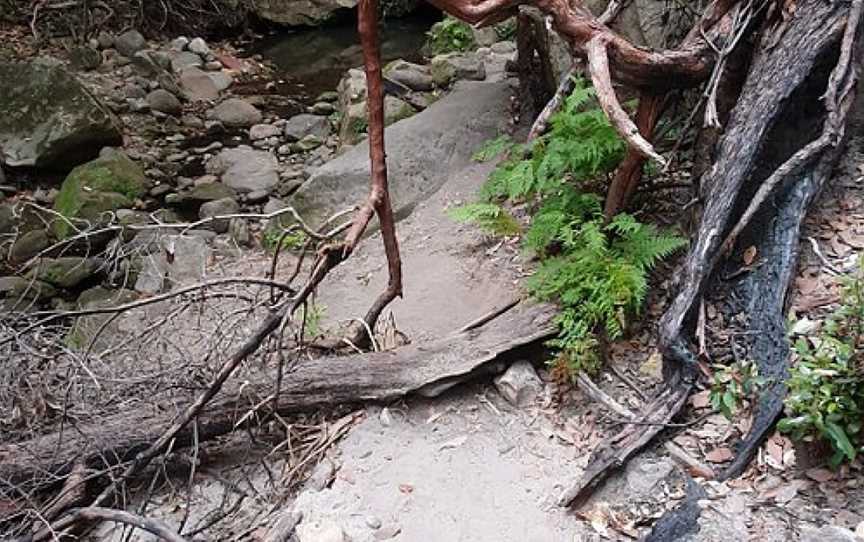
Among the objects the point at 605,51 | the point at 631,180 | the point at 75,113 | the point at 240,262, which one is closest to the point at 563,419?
the point at 631,180

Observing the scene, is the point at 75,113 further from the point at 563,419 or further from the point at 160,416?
the point at 563,419

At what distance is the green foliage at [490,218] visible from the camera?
4.25 m

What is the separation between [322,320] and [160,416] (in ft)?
3.84

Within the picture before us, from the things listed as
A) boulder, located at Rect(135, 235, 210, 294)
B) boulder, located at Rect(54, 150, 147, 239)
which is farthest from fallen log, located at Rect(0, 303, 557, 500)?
boulder, located at Rect(54, 150, 147, 239)

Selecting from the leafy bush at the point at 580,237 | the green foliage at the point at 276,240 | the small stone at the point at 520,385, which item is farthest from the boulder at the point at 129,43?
the small stone at the point at 520,385

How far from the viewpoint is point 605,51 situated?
10.4 ft

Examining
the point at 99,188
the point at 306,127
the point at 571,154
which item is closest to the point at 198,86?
the point at 306,127

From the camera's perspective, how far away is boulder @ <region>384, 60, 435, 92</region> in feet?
24.1

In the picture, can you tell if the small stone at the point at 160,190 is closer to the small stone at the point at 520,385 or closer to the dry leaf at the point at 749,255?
the small stone at the point at 520,385

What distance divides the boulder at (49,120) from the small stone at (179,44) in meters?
2.33

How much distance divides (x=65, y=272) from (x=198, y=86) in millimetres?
3776

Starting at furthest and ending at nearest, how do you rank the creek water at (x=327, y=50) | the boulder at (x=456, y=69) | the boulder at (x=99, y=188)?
the creek water at (x=327, y=50)
the boulder at (x=456, y=69)
the boulder at (x=99, y=188)

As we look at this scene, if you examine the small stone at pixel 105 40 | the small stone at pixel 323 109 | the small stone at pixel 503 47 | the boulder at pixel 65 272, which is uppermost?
the small stone at pixel 503 47

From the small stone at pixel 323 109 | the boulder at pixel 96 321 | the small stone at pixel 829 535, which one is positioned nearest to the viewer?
the small stone at pixel 829 535
